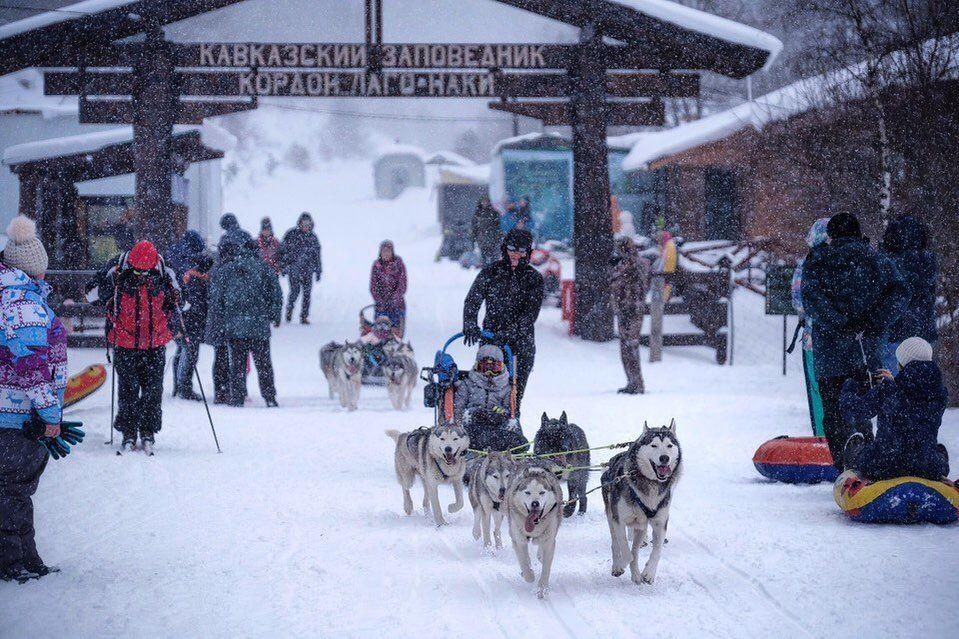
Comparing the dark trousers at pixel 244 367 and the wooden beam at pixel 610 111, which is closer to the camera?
the dark trousers at pixel 244 367

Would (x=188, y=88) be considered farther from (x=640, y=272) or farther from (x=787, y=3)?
(x=787, y=3)

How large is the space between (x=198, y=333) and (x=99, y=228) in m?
11.3

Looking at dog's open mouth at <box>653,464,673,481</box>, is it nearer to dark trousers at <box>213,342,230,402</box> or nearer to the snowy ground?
the snowy ground

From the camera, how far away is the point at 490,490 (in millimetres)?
5555

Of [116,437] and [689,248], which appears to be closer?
[116,437]

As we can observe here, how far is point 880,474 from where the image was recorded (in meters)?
5.93

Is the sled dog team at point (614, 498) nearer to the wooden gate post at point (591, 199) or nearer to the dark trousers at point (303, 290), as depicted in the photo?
the wooden gate post at point (591, 199)

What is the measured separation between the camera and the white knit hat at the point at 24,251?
5020mm

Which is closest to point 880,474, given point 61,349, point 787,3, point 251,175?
point 61,349

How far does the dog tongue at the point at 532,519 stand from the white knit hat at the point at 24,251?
265 cm

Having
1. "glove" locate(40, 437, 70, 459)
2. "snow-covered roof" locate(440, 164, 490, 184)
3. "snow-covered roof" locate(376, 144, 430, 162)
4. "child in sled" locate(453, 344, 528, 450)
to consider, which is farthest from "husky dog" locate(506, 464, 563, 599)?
"snow-covered roof" locate(376, 144, 430, 162)

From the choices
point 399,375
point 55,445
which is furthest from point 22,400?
point 399,375

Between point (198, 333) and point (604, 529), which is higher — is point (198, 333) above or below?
above


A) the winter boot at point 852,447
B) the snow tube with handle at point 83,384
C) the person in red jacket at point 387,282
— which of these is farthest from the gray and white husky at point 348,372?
the winter boot at point 852,447
